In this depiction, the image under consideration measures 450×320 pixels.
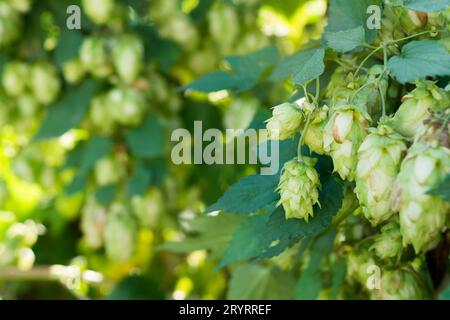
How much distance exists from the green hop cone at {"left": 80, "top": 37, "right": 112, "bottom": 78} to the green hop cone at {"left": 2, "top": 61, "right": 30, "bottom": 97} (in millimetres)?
191

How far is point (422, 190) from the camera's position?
0.66 meters

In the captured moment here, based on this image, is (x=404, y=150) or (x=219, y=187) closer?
(x=404, y=150)

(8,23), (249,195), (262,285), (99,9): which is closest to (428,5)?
(249,195)

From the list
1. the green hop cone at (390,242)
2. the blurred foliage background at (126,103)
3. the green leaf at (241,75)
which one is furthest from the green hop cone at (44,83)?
the green hop cone at (390,242)

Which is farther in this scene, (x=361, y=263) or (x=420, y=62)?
(x=361, y=263)

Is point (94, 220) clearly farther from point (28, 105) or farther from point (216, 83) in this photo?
point (216, 83)

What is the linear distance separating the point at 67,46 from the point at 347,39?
1212mm

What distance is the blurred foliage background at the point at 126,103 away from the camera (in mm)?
1903

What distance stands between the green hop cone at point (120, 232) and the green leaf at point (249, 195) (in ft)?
3.65

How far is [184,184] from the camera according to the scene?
214 cm

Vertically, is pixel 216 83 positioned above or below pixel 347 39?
above

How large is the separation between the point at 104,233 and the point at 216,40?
57 centimetres

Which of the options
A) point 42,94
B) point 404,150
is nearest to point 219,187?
point 42,94
